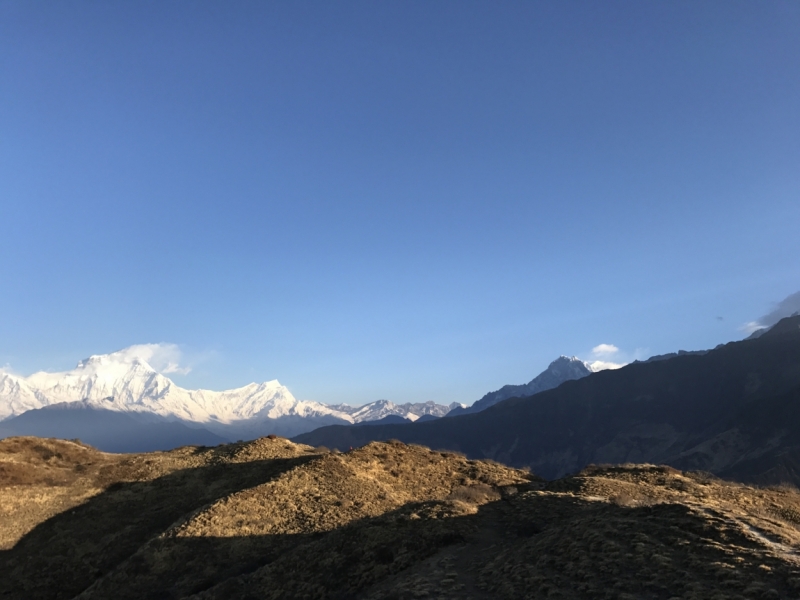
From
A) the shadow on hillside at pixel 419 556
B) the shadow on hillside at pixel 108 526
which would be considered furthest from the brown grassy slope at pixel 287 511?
the shadow on hillside at pixel 108 526

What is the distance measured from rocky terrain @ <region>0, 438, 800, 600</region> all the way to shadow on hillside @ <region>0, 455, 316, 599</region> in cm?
16

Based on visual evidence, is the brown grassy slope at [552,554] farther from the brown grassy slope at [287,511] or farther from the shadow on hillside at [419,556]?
the brown grassy slope at [287,511]

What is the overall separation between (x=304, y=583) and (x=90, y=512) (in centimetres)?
2752

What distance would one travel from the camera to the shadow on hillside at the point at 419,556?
1675cm

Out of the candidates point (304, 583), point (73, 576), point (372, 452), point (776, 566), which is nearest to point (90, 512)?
point (73, 576)

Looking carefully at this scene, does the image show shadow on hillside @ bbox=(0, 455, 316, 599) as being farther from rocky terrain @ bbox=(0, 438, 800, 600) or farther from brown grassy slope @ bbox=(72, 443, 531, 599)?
brown grassy slope @ bbox=(72, 443, 531, 599)

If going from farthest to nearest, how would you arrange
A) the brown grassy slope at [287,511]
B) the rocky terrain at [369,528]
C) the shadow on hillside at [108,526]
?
the shadow on hillside at [108,526] < the brown grassy slope at [287,511] < the rocky terrain at [369,528]

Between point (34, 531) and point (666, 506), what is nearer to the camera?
point (666, 506)

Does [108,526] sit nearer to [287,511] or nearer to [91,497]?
Result: [91,497]

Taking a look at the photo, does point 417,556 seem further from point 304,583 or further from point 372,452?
point 372,452

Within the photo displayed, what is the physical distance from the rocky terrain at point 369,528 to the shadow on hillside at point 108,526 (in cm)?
16

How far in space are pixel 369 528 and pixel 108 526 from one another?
24.1 meters

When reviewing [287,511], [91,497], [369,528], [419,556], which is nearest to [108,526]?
[91,497]

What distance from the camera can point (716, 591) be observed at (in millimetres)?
14641
